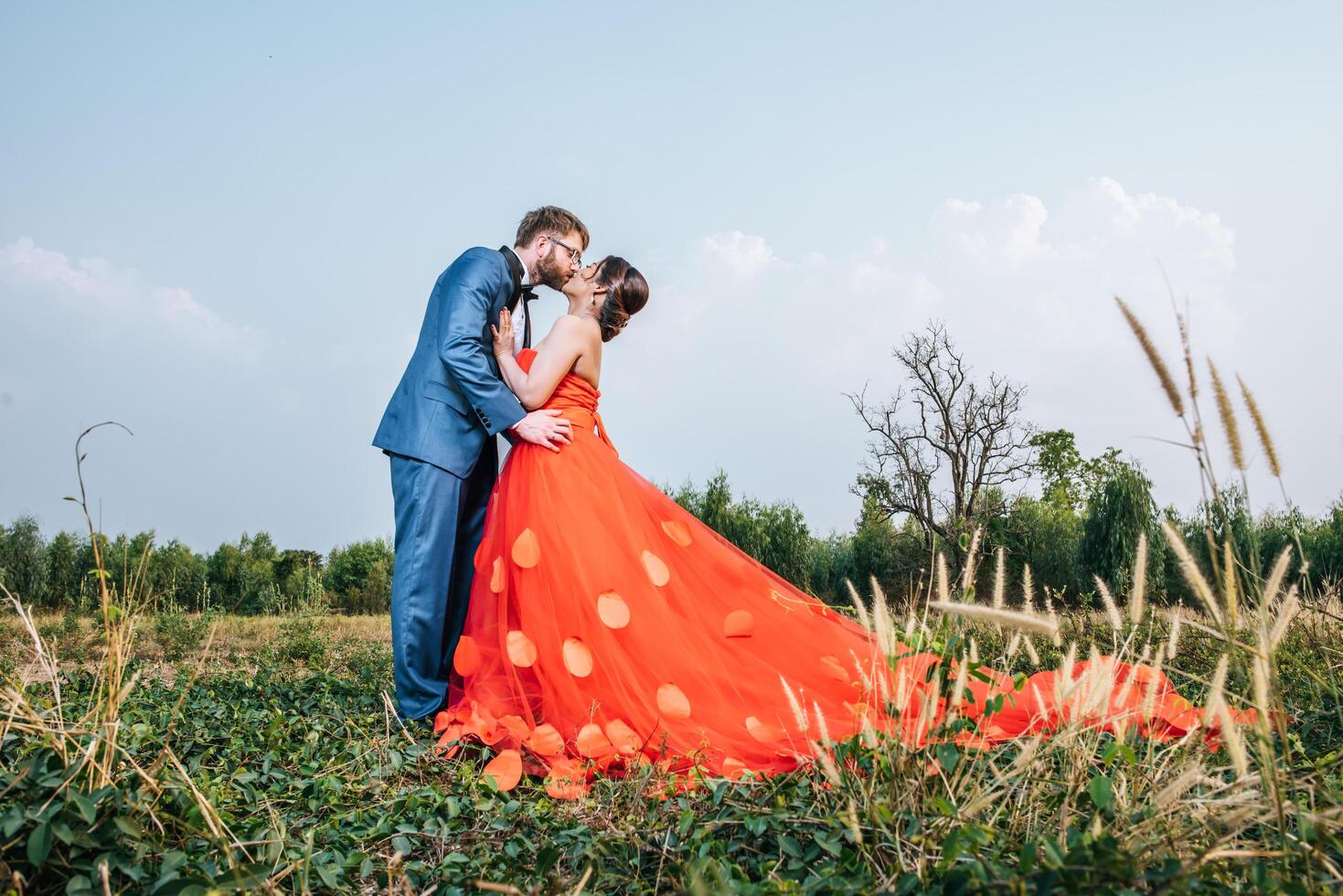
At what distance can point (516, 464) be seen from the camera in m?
4.05

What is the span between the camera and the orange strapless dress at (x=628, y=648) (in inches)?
127

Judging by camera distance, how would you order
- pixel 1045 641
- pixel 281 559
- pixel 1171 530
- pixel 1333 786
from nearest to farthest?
pixel 1171 530, pixel 1333 786, pixel 1045 641, pixel 281 559

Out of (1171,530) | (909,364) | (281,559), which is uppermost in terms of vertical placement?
(909,364)

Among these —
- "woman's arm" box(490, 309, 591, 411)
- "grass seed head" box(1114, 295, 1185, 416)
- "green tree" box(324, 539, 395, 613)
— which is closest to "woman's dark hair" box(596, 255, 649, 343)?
"woman's arm" box(490, 309, 591, 411)

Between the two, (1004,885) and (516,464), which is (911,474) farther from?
(1004,885)

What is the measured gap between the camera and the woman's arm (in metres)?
4.05

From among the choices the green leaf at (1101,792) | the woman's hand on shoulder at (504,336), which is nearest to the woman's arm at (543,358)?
the woman's hand on shoulder at (504,336)

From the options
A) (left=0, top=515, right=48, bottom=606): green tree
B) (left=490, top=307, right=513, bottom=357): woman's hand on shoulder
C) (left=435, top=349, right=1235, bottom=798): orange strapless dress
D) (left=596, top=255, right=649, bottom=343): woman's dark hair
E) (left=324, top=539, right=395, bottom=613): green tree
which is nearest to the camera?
(left=435, top=349, right=1235, bottom=798): orange strapless dress

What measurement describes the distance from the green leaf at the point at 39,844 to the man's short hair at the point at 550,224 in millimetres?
3325

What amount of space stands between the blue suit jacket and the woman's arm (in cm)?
6

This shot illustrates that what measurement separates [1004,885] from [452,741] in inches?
102

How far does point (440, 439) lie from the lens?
402 centimetres

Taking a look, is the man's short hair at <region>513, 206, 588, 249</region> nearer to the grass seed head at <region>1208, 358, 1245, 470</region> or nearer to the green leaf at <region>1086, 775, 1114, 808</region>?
the grass seed head at <region>1208, 358, 1245, 470</region>

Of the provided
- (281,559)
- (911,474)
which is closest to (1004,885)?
(281,559)
